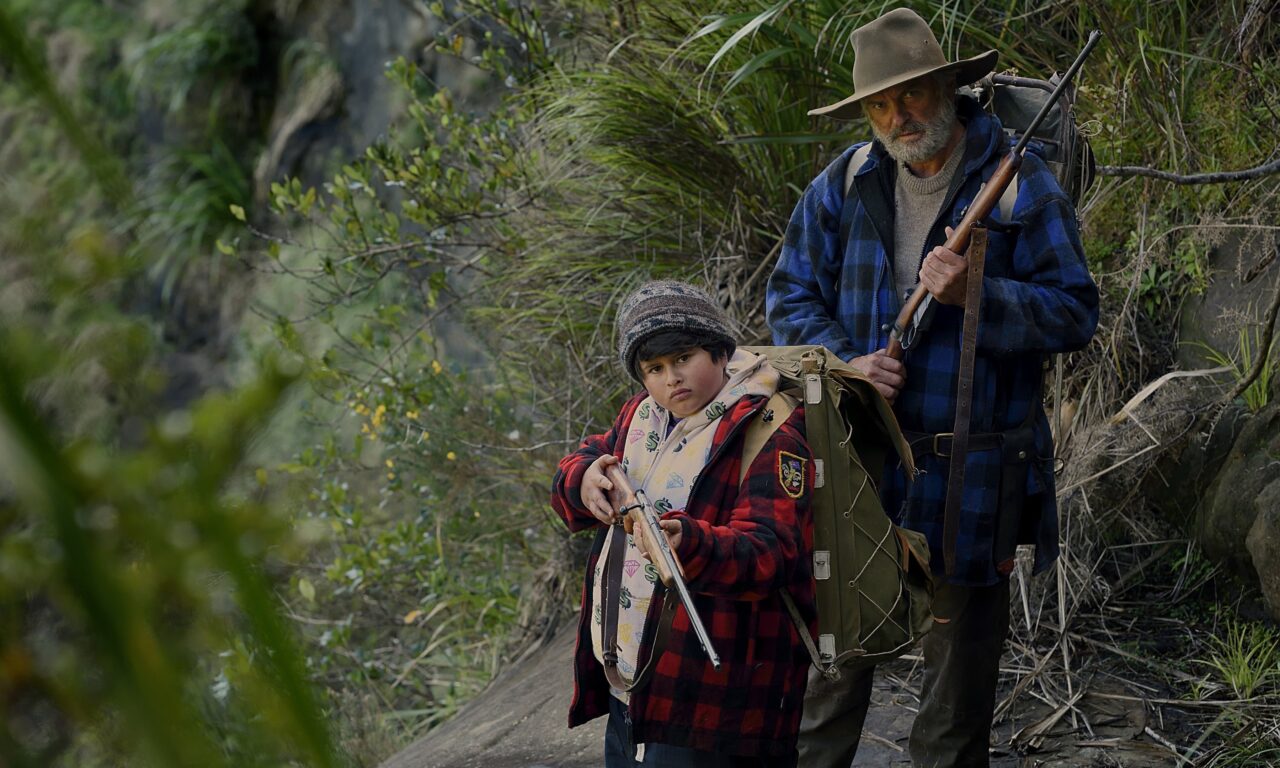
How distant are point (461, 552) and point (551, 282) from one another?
177 cm

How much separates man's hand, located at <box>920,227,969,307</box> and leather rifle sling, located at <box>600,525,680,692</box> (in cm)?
89

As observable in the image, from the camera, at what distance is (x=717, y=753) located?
8.29 feet

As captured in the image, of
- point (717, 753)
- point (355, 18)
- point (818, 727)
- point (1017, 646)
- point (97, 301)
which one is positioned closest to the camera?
point (97, 301)

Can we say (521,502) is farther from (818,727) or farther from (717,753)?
(717,753)

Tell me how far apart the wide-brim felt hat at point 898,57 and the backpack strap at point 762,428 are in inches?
35.1

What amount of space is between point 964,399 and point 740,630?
82cm

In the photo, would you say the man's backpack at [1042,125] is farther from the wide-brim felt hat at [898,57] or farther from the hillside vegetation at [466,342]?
the hillside vegetation at [466,342]

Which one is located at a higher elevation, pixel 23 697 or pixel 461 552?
pixel 23 697

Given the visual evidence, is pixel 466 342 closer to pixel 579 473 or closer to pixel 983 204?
pixel 983 204

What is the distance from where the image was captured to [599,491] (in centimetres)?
250

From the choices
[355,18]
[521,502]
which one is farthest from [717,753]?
[355,18]

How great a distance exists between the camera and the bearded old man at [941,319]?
2.99 meters

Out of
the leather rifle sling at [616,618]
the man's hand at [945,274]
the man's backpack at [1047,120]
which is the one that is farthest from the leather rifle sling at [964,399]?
the leather rifle sling at [616,618]

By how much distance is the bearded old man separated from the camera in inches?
118
